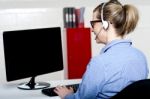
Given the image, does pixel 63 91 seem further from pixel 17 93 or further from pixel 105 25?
pixel 105 25

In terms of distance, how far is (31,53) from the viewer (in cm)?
241

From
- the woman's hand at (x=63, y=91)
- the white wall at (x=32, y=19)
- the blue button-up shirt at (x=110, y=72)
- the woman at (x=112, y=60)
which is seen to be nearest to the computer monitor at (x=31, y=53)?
the woman's hand at (x=63, y=91)

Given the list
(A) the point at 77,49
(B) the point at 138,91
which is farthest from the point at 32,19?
(B) the point at 138,91

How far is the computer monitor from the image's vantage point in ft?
7.50

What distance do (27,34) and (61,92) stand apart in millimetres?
501

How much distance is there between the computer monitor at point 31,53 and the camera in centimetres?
229

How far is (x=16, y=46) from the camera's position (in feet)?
7.61

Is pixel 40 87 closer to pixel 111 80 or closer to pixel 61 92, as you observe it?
pixel 61 92

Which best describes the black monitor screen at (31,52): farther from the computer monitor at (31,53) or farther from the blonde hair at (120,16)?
the blonde hair at (120,16)

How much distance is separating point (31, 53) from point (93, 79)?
0.78m

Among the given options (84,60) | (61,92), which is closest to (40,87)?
(61,92)

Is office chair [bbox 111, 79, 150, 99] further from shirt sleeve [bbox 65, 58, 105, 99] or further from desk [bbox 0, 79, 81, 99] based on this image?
desk [bbox 0, 79, 81, 99]

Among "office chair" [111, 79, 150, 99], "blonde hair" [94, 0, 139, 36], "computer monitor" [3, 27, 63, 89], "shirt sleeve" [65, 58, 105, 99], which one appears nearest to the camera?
"office chair" [111, 79, 150, 99]

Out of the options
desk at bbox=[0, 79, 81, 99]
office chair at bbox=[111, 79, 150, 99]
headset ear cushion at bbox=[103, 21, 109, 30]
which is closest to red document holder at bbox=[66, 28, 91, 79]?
desk at bbox=[0, 79, 81, 99]
